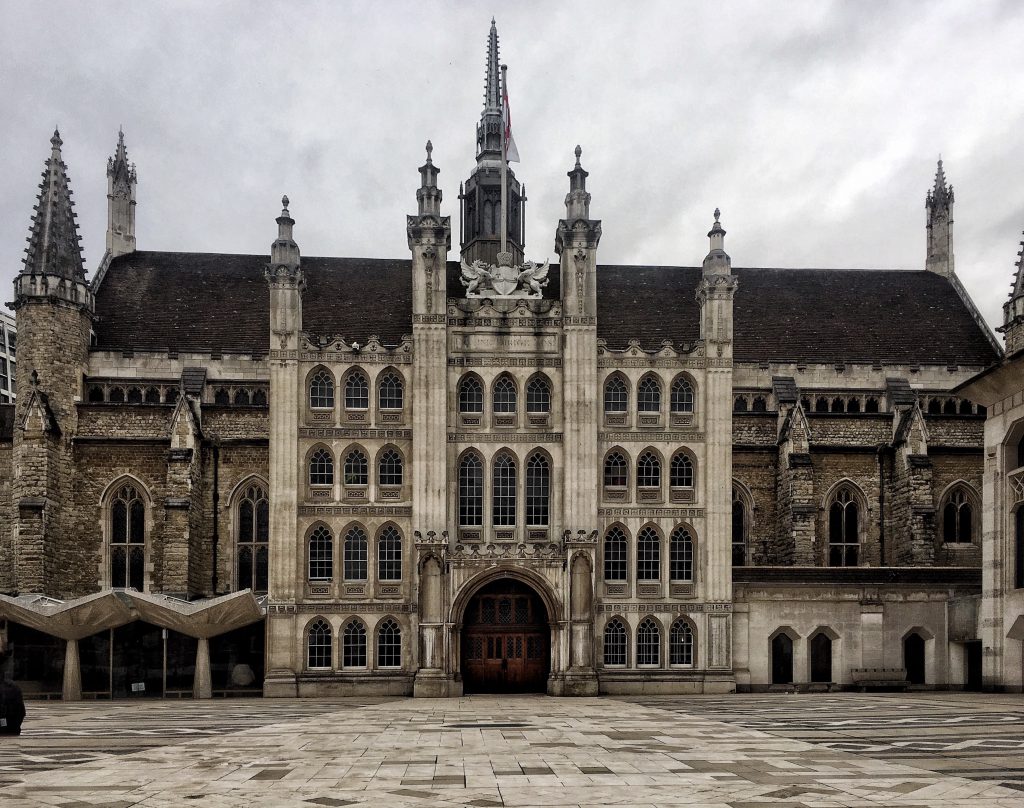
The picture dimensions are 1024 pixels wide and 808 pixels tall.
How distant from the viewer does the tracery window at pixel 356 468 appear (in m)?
46.2

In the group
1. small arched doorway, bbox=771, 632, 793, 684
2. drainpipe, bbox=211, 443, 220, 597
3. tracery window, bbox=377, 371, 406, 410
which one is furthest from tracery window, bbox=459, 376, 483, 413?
small arched doorway, bbox=771, 632, 793, 684

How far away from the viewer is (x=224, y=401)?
56500 millimetres

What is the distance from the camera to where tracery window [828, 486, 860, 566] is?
2189 inches

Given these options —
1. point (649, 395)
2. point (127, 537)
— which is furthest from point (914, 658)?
point (127, 537)

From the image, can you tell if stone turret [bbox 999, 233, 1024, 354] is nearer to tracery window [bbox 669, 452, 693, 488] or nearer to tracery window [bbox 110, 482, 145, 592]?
tracery window [bbox 669, 452, 693, 488]

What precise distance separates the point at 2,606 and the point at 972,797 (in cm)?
3644

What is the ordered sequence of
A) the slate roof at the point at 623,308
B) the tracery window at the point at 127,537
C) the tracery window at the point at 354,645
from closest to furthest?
the tracery window at the point at 354,645, the tracery window at the point at 127,537, the slate roof at the point at 623,308

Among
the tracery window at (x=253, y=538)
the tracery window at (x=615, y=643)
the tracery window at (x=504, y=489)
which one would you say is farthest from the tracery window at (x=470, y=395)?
the tracery window at (x=253, y=538)

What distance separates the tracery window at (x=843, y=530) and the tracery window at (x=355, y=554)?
889 inches

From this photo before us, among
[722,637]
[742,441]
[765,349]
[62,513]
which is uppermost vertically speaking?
[765,349]

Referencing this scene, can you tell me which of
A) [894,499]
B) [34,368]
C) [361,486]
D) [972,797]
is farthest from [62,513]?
[972,797]

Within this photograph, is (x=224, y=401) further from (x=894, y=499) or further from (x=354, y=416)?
(x=894, y=499)

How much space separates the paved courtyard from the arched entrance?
1057cm

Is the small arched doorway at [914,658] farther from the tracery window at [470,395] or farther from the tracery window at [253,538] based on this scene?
the tracery window at [253,538]
